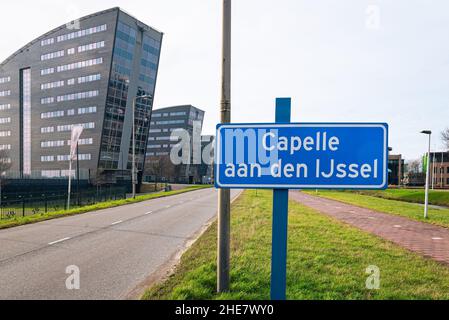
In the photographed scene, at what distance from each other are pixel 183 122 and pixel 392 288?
103 metres

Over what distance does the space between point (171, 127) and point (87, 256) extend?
10231 cm

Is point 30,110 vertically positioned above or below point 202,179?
above

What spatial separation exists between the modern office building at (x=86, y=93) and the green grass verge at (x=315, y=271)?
43850 millimetres

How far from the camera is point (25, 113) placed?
60406 mm

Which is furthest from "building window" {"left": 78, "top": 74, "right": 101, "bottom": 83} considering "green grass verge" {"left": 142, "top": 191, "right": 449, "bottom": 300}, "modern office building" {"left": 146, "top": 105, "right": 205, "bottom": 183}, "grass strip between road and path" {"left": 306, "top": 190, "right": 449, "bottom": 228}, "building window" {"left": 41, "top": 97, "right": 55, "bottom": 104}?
"modern office building" {"left": 146, "top": 105, "right": 205, "bottom": 183}

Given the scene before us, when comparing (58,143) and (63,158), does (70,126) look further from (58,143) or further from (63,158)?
(63,158)

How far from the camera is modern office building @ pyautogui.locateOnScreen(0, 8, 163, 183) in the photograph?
48500 mm

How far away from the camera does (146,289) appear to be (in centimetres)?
439

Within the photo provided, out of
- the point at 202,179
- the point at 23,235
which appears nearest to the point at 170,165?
the point at 202,179

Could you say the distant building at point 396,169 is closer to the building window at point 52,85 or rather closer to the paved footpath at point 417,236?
the paved footpath at point 417,236

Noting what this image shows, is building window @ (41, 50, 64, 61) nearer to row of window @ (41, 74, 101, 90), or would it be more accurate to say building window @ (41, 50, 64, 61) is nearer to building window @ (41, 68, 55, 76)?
building window @ (41, 68, 55, 76)

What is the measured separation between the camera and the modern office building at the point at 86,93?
4850 centimetres

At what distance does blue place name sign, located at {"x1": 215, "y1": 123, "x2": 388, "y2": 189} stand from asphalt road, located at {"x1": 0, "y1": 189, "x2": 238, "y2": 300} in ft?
9.99
